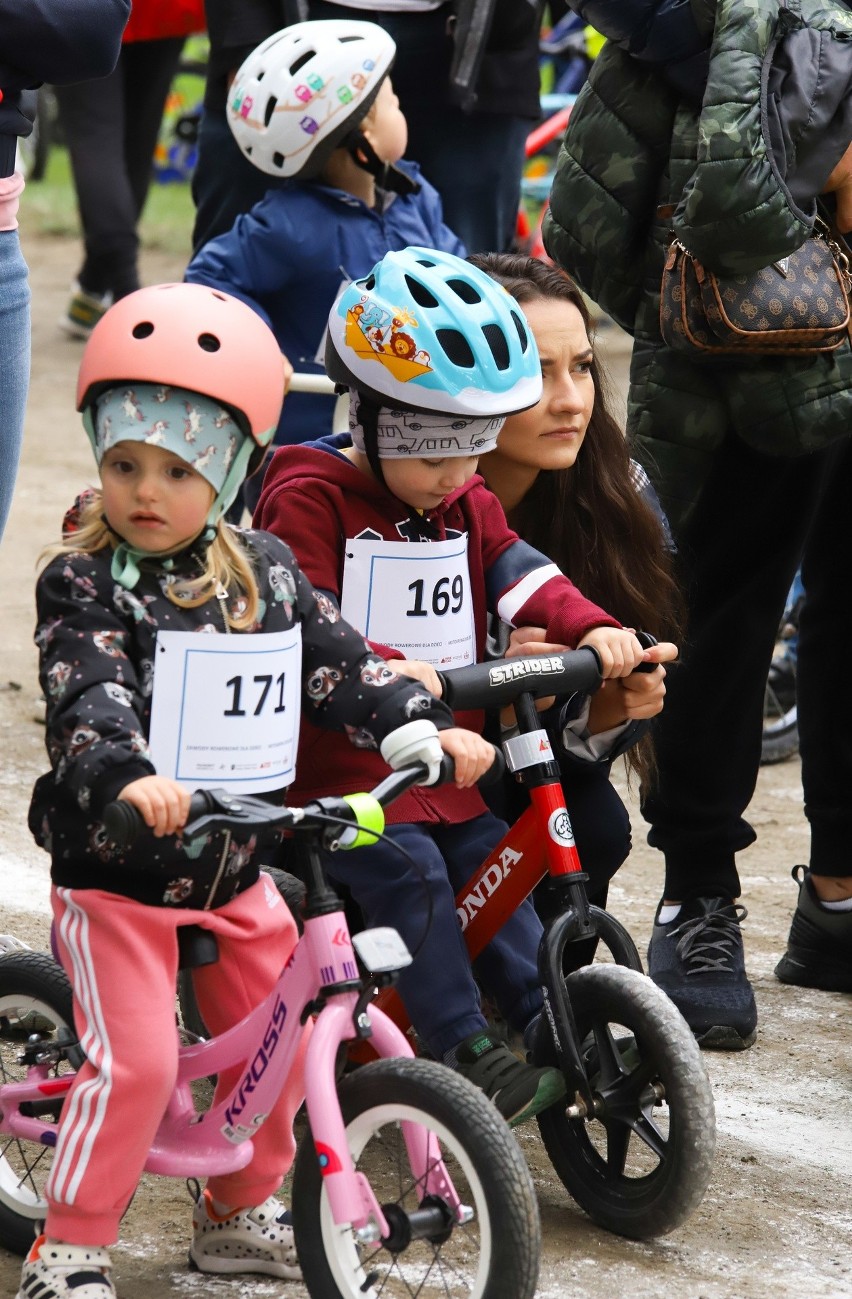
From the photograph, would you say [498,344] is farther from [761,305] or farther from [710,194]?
[761,305]

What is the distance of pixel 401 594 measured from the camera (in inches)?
120

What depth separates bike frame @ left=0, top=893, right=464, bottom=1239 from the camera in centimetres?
237

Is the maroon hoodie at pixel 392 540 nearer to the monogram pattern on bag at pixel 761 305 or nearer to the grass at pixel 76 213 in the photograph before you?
the monogram pattern on bag at pixel 761 305

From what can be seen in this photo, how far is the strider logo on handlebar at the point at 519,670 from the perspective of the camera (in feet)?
9.21

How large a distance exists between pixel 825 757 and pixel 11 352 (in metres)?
1.92

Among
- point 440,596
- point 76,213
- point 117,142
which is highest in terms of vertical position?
point 440,596

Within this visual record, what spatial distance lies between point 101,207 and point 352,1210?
5.84m

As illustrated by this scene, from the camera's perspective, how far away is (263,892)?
8.72 feet

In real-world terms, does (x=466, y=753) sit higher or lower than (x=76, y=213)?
higher

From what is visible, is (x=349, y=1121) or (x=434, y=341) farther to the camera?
(x=434, y=341)

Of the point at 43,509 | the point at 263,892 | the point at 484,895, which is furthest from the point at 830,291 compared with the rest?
the point at 43,509

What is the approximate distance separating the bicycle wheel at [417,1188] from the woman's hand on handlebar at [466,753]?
0.39 meters

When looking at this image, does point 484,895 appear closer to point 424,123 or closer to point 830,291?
point 830,291

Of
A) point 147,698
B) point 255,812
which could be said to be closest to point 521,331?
point 147,698
